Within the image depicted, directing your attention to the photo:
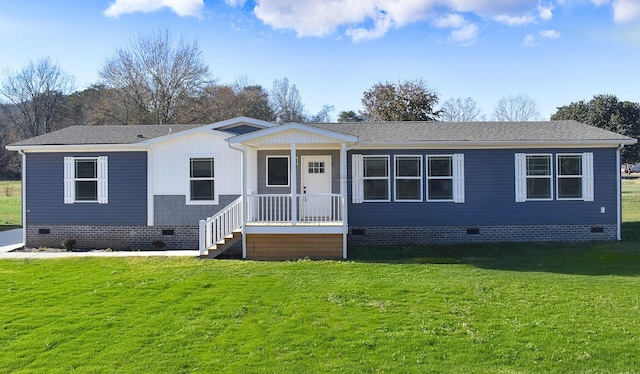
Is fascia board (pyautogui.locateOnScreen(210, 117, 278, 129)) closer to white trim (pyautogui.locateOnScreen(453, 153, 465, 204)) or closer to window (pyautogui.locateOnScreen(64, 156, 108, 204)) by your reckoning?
window (pyautogui.locateOnScreen(64, 156, 108, 204))

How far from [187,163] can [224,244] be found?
3080 mm

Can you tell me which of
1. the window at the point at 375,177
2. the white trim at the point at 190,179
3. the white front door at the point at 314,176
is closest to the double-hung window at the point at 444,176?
the window at the point at 375,177

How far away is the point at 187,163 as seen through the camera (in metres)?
13.9

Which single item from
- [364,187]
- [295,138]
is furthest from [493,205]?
[295,138]

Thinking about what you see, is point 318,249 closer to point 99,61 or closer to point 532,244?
point 532,244

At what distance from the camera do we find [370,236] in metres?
13.9

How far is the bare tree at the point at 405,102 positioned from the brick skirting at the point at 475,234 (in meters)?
20.6

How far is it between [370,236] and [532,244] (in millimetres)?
4505

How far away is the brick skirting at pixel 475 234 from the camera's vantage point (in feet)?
45.3

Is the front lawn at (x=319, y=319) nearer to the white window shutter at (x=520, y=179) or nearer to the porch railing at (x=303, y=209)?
the porch railing at (x=303, y=209)

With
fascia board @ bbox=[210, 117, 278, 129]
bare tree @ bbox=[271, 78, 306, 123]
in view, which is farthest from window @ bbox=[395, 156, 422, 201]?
bare tree @ bbox=[271, 78, 306, 123]

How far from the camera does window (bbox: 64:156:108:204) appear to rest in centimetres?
1416

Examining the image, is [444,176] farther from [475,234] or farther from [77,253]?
[77,253]

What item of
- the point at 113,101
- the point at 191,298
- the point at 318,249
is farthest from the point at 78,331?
the point at 113,101
